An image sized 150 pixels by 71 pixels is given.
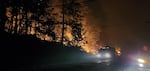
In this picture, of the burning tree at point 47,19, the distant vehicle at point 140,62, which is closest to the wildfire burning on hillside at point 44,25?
the burning tree at point 47,19

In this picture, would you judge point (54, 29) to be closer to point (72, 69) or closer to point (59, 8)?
point (59, 8)

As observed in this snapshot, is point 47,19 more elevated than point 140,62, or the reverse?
point 47,19

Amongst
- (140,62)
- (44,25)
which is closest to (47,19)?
(44,25)

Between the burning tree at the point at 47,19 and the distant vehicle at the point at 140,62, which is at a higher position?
A: the burning tree at the point at 47,19

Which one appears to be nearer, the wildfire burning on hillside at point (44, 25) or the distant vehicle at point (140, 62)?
the distant vehicle at point (140, 62)

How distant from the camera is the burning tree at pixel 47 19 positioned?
3891 cm

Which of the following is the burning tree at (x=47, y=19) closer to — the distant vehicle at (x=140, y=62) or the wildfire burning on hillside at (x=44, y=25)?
the wildfire burning on hillside at (x=44, y=25)

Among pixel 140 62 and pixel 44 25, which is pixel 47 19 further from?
pixel 140 62

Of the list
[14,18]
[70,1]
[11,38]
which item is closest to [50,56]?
[11,38]

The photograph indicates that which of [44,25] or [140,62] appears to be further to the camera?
[44,25]

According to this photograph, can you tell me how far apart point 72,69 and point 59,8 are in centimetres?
3043

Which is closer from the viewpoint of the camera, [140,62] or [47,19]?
[140,62]

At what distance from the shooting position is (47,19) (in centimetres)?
4869

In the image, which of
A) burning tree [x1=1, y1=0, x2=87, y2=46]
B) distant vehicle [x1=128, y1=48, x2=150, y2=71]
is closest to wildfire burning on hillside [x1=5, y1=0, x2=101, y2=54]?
burning tree [x1=1, y1=0, x2=87, y2=46]
